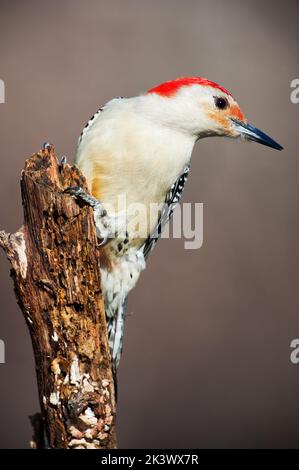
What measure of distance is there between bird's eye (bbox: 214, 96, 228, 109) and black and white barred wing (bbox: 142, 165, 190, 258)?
301 mm

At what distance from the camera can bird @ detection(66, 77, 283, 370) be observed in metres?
2.71

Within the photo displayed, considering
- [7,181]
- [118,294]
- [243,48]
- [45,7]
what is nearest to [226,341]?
[118,294]

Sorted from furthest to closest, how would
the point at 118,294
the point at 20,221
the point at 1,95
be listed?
the point at 1,95 < the point at 20,221 < the point at 118,294

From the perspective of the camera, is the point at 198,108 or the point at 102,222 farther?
the point at 198,108

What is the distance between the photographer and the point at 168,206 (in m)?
3.00

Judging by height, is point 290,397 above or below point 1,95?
below

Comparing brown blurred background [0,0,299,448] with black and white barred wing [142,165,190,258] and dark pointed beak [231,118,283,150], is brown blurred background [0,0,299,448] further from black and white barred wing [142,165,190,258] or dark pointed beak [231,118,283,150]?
dark pointed beak [231,118,283,150]

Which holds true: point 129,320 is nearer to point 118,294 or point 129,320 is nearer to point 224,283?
point 224,283

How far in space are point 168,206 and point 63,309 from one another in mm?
988

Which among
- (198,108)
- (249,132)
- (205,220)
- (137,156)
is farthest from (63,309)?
(205,220)

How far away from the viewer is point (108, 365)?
224cm

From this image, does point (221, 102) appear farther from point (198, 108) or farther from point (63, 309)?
point (63, 309)

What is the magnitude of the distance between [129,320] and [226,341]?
2.02 feet

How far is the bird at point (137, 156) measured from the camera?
8.87ft
